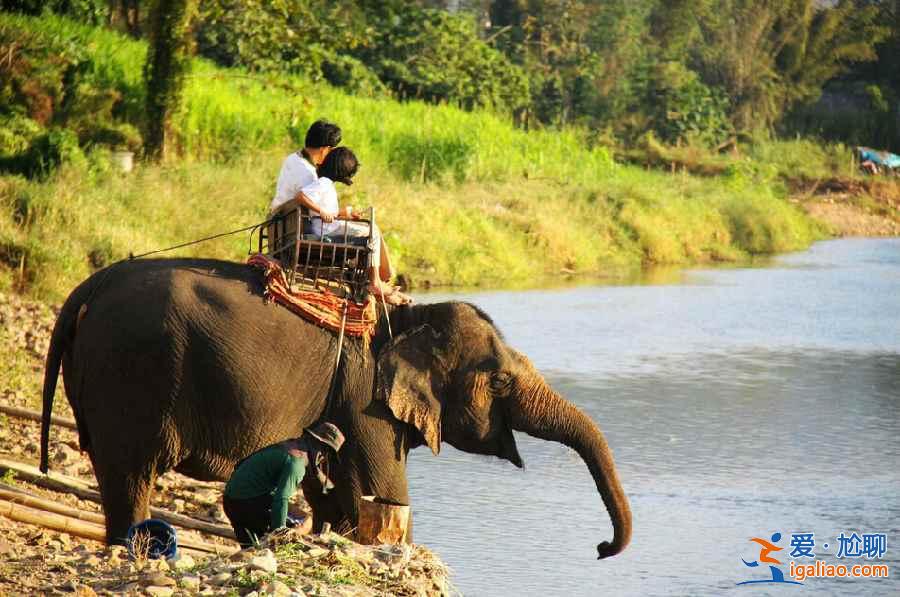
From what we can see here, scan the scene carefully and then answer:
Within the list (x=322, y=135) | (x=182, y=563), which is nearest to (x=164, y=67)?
(x=322, y=135)

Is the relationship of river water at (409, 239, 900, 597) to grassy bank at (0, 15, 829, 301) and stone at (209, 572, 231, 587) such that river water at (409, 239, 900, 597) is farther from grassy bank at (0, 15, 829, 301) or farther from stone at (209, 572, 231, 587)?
stone at (209, 572, 231, 587)

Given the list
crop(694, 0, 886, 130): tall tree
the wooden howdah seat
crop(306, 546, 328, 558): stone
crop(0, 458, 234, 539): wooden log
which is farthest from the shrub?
crop(694, 0, 886, 130): tall tree

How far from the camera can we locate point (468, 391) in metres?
7.73

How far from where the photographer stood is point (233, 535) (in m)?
8.27

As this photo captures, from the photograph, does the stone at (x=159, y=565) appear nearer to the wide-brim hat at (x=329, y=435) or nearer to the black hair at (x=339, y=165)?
the wide-brim hat at (x=329, y=435)

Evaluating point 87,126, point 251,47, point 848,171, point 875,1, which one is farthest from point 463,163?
point 875,1

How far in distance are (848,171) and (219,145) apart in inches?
925

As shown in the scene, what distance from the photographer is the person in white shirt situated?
8.02 metres

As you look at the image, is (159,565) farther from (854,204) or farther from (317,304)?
(854,204)

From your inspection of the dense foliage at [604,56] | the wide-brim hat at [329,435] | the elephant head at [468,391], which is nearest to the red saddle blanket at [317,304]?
the elephant head at [468,391]

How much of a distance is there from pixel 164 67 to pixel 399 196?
403 cm

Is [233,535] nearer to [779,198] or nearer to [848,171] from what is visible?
[779,198]

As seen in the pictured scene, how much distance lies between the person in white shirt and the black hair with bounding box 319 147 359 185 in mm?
65

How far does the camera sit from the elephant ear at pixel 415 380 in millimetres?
7562
